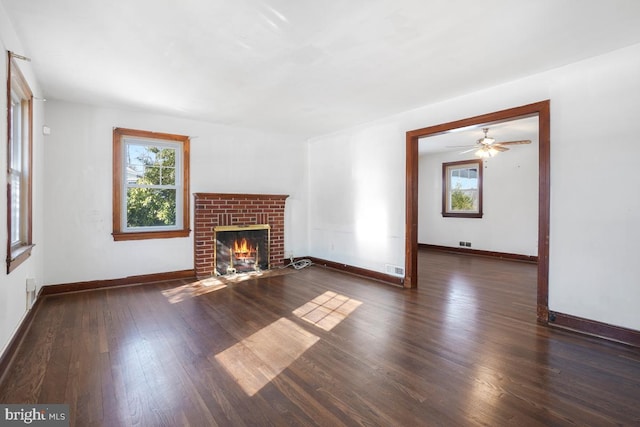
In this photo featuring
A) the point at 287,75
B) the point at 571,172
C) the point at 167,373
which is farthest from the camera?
the point at 287,75

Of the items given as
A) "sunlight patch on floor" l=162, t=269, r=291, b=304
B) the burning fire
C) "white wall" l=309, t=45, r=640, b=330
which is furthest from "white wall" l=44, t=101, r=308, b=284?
"white wall" l=309, t=45, r=640, b=330

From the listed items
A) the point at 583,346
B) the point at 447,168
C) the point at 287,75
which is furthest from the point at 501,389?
the point at 447,168

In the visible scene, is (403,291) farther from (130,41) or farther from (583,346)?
(130,41)

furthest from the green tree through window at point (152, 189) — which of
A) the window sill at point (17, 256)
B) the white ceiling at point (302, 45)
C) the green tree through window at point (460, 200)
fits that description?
the green tree through window at point (460, 200)

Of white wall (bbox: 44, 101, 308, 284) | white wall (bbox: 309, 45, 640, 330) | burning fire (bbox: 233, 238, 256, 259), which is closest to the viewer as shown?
white wall (bbox: 309, 45, 640, 330)

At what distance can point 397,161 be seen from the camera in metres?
4.70

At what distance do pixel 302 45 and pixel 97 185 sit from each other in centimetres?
350

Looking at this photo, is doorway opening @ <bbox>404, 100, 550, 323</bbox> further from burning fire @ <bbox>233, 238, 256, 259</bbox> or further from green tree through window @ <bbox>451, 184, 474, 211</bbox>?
green tree through window @ <bbox>451, 184, 474, 211</bbox>

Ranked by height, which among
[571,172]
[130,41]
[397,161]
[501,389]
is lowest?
[501,389]

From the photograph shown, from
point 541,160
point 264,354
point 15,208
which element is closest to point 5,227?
point 15,208

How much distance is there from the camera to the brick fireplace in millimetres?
5016

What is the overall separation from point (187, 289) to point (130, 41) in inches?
119

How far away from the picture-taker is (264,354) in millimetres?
2471

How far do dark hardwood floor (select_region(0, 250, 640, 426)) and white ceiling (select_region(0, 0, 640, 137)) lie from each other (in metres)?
2.49
